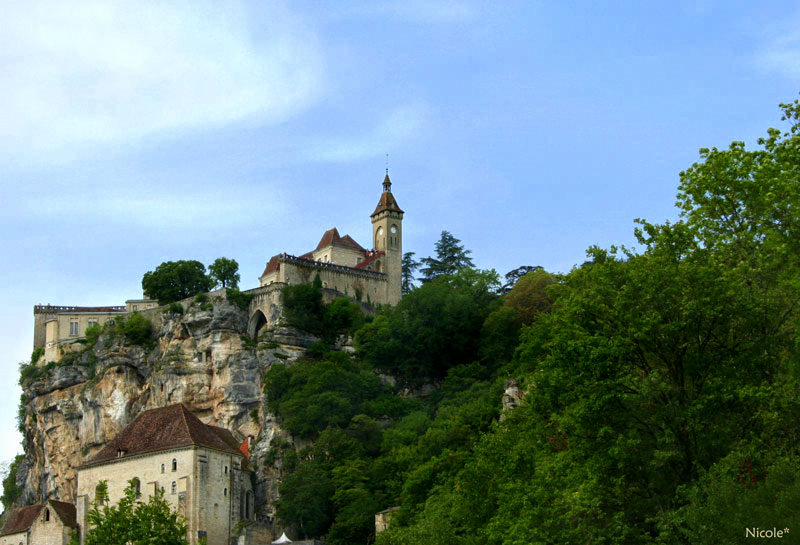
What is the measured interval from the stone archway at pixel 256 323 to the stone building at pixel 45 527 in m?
19.3

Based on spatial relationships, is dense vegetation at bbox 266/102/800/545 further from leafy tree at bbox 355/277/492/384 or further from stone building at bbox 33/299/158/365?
stone building at bbox 33/299/158/365

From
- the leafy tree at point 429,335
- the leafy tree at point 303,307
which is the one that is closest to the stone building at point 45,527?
the leafy tree at point 303,307

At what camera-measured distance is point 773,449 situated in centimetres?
2947

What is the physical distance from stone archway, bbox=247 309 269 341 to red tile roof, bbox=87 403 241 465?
49.2 feet

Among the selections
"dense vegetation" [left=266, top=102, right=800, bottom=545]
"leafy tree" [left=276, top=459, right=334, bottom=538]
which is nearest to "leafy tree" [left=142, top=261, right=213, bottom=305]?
"leafy tree" [left=276, top=459, right=334, bottom=538]

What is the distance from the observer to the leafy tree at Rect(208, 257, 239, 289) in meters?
90.8

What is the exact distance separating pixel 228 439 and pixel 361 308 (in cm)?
2017

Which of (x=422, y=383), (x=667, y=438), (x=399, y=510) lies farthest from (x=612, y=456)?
(x=422, y=383)

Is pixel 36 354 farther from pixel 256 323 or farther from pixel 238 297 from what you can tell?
pixel 256 323

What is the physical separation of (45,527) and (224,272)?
2965cm

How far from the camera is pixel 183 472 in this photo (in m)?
62.2

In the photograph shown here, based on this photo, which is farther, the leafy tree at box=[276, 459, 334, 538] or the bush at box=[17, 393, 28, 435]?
the bush at box=[17, 393, 28, 435]

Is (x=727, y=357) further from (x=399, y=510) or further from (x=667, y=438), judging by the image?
(x=399, y=510)

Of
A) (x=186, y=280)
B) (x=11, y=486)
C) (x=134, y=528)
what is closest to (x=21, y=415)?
(x=11, y=486)
